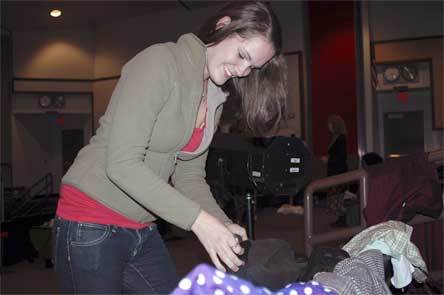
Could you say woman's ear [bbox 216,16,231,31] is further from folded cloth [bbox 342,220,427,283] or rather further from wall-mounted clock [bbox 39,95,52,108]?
wall-mounted clock [bbox 39,95,52,108]

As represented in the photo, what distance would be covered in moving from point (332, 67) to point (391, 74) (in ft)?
3.12

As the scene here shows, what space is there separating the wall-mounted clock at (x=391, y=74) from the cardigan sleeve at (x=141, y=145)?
750 cm

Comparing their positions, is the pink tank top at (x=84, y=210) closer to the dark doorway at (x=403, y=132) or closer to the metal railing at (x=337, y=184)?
the metal railing at (x=337, y=184)

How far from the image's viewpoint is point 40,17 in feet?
30.7

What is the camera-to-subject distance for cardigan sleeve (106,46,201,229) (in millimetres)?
979

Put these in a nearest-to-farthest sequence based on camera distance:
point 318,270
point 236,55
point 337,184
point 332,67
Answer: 1. point 318,270
2. point 236,55
3. point 337,184
4. point 332,67

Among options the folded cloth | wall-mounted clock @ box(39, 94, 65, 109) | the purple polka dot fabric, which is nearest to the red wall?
wall-mounted clock @ box(39, 94, 65, 109)

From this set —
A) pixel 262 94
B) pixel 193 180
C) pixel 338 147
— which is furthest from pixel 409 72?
pixel 193 180

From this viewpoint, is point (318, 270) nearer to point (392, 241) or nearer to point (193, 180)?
point (392, 241)

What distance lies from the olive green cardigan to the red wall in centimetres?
709

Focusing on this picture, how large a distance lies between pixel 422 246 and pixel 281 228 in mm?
4048

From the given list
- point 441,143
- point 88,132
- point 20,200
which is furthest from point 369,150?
point 88,132

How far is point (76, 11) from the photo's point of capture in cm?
923

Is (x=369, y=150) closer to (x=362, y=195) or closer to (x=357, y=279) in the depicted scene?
(x=362, y=195)
